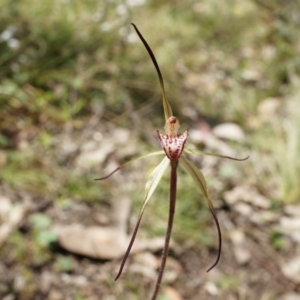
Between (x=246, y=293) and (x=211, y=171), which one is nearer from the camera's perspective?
(x=246, y=293)

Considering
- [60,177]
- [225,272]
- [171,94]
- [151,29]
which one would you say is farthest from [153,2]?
Result: [225,272]

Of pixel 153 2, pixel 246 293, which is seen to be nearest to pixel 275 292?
pixel 246 293

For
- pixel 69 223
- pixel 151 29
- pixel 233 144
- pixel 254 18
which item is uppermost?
pixel 69 223

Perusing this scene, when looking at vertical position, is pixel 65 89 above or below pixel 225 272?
above

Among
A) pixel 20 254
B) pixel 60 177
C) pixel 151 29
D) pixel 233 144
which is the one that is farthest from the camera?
pixel 151 29

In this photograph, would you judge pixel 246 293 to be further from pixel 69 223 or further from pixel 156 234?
pixel 69 223

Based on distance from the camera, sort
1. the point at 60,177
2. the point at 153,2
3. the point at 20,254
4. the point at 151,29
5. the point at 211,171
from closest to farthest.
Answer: the point at 20,254 → the point at 60,177 → the point at 211,171 → the point at 151,29 → the point at 153,2
